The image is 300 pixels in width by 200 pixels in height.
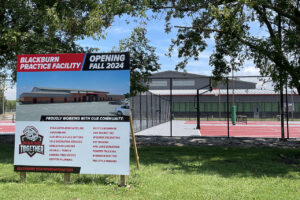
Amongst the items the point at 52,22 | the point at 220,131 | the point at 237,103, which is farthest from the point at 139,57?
the point at 237,103

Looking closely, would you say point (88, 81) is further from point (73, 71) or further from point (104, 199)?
point (104, 199)

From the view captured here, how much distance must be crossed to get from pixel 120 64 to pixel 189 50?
707cm

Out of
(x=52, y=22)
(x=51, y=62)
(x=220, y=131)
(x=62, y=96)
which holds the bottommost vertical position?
(x=220, y=131)

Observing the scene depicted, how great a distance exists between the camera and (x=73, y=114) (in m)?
6.27

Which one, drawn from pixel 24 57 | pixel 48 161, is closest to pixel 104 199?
pixel 48 161

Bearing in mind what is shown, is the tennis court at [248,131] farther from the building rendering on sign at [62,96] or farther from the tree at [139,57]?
the building rendering on sign at [62,96]

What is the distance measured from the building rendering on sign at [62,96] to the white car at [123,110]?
0.18 meters

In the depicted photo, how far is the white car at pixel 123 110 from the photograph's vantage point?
236 inches

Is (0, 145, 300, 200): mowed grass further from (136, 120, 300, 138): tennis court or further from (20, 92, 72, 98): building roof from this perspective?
(136, 120, 300, 138): tennis court

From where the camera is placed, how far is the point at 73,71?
6328 mm

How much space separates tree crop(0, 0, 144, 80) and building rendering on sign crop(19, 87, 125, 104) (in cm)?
369

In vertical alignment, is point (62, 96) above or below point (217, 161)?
above

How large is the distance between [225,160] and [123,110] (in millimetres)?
4534

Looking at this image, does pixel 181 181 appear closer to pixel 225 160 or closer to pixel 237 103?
pixel 225 160
